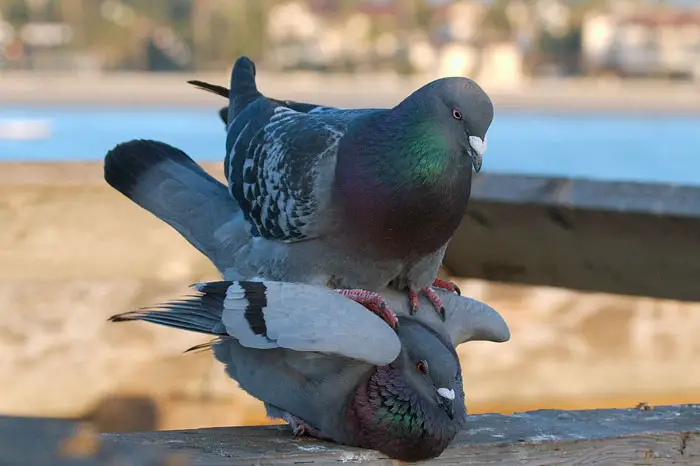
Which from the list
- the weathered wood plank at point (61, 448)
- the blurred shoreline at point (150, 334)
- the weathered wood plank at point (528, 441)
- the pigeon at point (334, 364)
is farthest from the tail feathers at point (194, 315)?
the blurred shoreline at point (150, 334)

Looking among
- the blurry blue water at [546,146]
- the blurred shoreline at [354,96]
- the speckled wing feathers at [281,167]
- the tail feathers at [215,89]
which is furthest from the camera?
the blurred shoreline at [354,96]

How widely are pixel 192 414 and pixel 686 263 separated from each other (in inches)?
67.5

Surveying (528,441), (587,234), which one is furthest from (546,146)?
(528,441)

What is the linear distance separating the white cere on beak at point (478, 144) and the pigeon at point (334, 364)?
1.05 feet

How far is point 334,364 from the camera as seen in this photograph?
4.90 ft

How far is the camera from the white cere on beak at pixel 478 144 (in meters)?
1.53

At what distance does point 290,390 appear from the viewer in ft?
5.03

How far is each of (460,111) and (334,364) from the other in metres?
0.46

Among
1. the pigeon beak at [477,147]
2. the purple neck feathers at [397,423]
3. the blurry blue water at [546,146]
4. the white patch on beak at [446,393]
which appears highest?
the pigeon beak at [477,147]

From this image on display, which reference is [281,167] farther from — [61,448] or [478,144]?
[61,448]

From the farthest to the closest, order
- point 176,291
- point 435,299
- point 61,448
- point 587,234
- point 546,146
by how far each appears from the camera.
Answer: point 546,146 < point 176,291 < point 587,234 < point 435,299 < point 61,448

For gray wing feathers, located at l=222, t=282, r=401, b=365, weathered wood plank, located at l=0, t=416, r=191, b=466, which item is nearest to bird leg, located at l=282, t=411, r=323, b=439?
gray wing feathers, located at l=222, t=282, r=401, b=365

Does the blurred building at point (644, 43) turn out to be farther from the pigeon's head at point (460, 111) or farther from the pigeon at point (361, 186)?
the pigeon's head at point (460, 111)

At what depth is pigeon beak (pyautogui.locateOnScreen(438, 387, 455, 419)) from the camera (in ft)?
4.73
